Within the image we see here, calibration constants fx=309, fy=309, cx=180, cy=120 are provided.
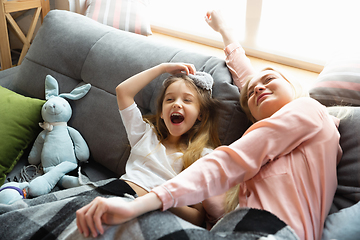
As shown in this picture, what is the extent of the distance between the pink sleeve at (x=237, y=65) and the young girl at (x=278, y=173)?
1.18 feet

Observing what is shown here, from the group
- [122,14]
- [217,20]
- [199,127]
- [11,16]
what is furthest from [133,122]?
[11,16]

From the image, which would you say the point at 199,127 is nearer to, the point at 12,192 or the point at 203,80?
the point at 203,80

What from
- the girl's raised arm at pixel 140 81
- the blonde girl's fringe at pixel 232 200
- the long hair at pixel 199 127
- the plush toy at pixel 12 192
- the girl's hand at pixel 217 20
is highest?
the girl's hand at pixel 217 20

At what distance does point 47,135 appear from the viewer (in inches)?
60.0

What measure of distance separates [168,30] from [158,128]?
4.37ft

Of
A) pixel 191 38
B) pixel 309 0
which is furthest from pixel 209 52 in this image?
pixel 309 0

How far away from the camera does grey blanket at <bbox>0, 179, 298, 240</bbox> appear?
0.83m

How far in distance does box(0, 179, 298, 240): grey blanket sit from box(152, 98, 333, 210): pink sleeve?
8 cm

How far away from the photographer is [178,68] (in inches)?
52.4

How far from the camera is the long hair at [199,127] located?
130 centimetres

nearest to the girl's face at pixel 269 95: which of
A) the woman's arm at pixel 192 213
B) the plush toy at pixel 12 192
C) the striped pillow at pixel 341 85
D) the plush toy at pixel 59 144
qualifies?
the striped pillow at pixel 341 85

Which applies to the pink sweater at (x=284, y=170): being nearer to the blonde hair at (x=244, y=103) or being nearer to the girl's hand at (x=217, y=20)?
the blonde hair at (x=244, y=103)

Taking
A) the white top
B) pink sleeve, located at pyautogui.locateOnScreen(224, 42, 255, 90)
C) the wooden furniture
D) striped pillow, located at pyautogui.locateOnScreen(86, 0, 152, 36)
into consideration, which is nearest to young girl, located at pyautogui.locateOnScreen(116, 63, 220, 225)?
the white top

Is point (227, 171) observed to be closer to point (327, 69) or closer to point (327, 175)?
point (327, 175)
